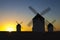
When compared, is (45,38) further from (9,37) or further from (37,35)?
(9,37)

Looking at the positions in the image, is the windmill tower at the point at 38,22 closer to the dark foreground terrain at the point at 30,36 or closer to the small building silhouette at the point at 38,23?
the small building silhouette at the point at 38,23

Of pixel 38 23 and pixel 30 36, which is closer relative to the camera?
pixel 30 36

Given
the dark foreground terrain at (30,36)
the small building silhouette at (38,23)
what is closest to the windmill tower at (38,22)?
the small building silhouette at (38,23)

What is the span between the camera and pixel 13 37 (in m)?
48.4

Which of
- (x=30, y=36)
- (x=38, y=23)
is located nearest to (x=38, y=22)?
(x=38, y=23)

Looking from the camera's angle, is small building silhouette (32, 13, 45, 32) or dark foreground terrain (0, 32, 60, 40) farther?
small building silhouette (32, 13, 45, 32)

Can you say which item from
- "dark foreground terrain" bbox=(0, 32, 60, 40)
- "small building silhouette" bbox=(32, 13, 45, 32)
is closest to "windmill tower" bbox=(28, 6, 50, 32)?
"small building silhouette" bbox=(32, 13, 45, 32)

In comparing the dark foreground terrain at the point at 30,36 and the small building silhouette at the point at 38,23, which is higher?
the small building silhouette at the point at 38,23

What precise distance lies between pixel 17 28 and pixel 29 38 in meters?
52.1

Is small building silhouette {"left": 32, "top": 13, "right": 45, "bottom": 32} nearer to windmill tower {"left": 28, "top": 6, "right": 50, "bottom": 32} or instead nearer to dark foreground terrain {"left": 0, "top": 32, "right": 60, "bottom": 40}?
windmill tower {"left": 28, "top": 6, "right": 50, "bottom": 32}

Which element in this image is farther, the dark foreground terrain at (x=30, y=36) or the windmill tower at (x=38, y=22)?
the windmill tower at (x=38, y=22)

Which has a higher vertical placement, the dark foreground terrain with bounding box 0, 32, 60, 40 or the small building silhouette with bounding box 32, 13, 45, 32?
the small building silhouette with bounding box 32, 13, 45, 32

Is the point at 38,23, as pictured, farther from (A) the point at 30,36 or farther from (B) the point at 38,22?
(A) the point at 30,36

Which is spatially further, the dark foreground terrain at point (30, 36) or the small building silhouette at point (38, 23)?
the small building silhouette at point (38, 23)
